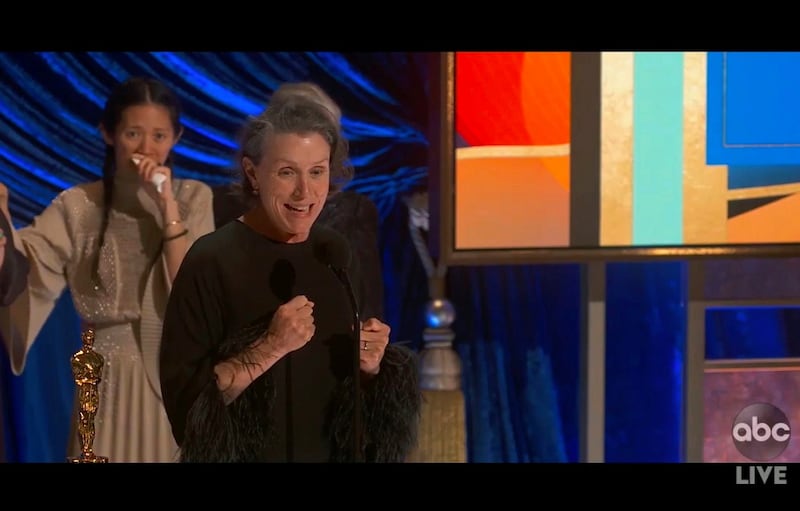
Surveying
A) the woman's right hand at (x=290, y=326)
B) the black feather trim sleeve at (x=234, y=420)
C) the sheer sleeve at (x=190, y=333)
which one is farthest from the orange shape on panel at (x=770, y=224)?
the sheer sleeve at (x=190, y=333)

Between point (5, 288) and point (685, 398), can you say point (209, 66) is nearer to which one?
point (5, 288)

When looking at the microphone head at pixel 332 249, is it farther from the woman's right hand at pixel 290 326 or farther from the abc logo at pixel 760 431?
the abc logo at pixel 760 431

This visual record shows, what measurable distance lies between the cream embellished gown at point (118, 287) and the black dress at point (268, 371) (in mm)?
95

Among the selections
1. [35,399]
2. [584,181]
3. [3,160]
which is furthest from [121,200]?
[584,181]

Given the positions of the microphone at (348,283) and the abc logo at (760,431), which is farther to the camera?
the abc logo at (760,431)

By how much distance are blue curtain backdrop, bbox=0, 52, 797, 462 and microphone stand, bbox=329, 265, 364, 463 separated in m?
0.28

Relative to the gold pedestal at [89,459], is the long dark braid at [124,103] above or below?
above

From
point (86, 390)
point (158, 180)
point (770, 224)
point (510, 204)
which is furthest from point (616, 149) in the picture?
point (86, 390)

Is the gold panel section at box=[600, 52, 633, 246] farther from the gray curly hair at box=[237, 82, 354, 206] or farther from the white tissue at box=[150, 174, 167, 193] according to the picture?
the white tissue at box=[150, 174, 167, 193]

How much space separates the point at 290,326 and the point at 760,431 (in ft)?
5.53

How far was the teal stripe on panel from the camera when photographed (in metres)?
4.53

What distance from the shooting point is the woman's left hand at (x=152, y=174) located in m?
4.51

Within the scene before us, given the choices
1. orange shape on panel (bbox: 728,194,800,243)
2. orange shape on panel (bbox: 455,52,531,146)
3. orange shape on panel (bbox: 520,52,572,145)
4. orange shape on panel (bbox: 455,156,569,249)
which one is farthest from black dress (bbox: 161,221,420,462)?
orange shape on panel (bbox: 728,194,800,243)

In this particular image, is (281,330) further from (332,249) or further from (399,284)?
(399,284)
